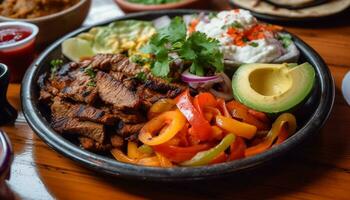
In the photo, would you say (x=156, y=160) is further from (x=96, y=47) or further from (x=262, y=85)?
(x=96, y=47)

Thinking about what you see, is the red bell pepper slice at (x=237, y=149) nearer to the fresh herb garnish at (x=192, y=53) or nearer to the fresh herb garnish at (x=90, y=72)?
the fresh herb garnish at (x=192, y=53)

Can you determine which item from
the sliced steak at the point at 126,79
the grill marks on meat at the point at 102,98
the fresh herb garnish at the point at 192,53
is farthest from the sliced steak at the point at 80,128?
the fresh herb garnish at the point at 192,53

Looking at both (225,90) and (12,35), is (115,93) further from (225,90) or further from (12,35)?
(12,35)

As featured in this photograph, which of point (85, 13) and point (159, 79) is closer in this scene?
point (159, 79)

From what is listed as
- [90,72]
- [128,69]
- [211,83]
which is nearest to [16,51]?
[90,72]

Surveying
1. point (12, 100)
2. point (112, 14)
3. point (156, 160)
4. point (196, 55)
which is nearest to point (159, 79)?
point (196, 55)

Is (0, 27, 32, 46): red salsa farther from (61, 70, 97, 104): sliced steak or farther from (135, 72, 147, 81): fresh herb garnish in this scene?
(135, 72, 147, 81): fresh herb garnish
